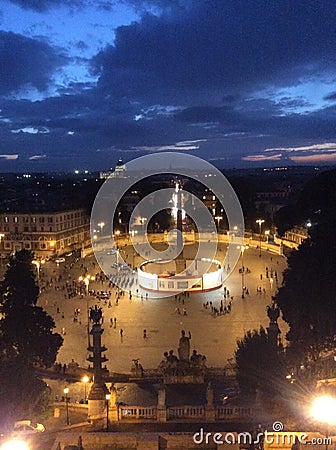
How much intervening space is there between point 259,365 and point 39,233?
38594mm

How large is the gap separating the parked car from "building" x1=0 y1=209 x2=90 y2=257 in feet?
120

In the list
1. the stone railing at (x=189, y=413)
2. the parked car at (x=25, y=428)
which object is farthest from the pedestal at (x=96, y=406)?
the parked car at (x=25, y=428)

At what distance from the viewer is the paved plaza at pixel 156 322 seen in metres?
20.6

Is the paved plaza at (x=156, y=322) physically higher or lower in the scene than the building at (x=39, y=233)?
lower

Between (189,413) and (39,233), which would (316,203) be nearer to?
(189,413)

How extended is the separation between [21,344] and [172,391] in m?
5.18

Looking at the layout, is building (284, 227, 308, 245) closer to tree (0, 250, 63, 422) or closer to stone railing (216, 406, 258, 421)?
tree (0, 250, 63, 422)

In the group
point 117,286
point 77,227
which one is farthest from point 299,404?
point 77,227

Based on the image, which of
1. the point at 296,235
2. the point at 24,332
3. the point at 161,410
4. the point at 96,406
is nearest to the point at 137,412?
the point at 161,410

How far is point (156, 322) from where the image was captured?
2522 cm

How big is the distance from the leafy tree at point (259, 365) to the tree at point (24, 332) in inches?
227

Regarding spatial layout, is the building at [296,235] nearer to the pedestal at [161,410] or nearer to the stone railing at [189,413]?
the stone railing at [189,413]

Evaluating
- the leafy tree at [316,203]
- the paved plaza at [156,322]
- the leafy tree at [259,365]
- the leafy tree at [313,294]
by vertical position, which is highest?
the leafy tree at [316,203]

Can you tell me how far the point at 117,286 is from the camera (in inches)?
1335
